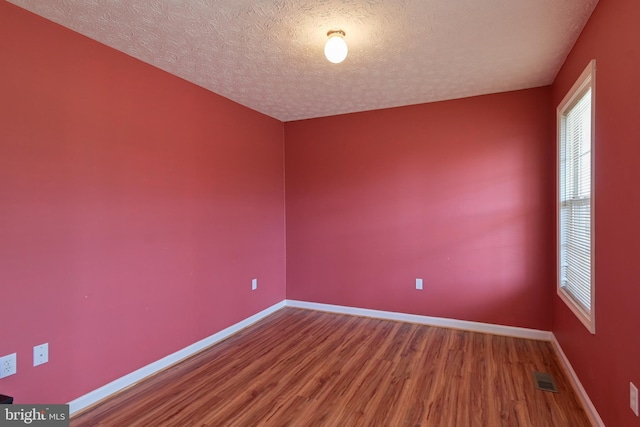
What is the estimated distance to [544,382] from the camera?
93.0 inches

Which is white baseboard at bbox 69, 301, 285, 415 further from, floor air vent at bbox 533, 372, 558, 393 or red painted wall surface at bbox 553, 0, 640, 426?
red painted wall surface at bbox 553, 0, 640, 426

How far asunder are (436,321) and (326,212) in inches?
71.0

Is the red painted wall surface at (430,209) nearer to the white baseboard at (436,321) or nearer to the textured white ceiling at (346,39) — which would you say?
the white baseboard at (436,321)

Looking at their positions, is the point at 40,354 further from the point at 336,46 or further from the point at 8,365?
the point at 336,46

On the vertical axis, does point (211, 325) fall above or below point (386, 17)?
below

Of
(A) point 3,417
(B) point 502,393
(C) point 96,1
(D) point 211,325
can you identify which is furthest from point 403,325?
(C) point 96,1

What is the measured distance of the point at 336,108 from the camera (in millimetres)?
3736

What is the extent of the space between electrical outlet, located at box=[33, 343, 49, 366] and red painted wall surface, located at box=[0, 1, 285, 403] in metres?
0.03

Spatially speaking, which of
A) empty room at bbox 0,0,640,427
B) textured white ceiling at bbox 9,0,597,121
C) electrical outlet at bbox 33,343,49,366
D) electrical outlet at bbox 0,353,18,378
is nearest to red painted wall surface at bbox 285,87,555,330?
empty room at bbox 0,0,640,427

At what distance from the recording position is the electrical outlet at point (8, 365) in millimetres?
1751

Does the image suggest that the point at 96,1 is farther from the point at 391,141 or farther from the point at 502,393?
the point at 502,393

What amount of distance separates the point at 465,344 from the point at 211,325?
97.4 inches

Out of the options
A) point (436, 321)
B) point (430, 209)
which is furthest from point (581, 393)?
point (430, 209)

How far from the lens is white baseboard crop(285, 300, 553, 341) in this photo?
10.4 ft
